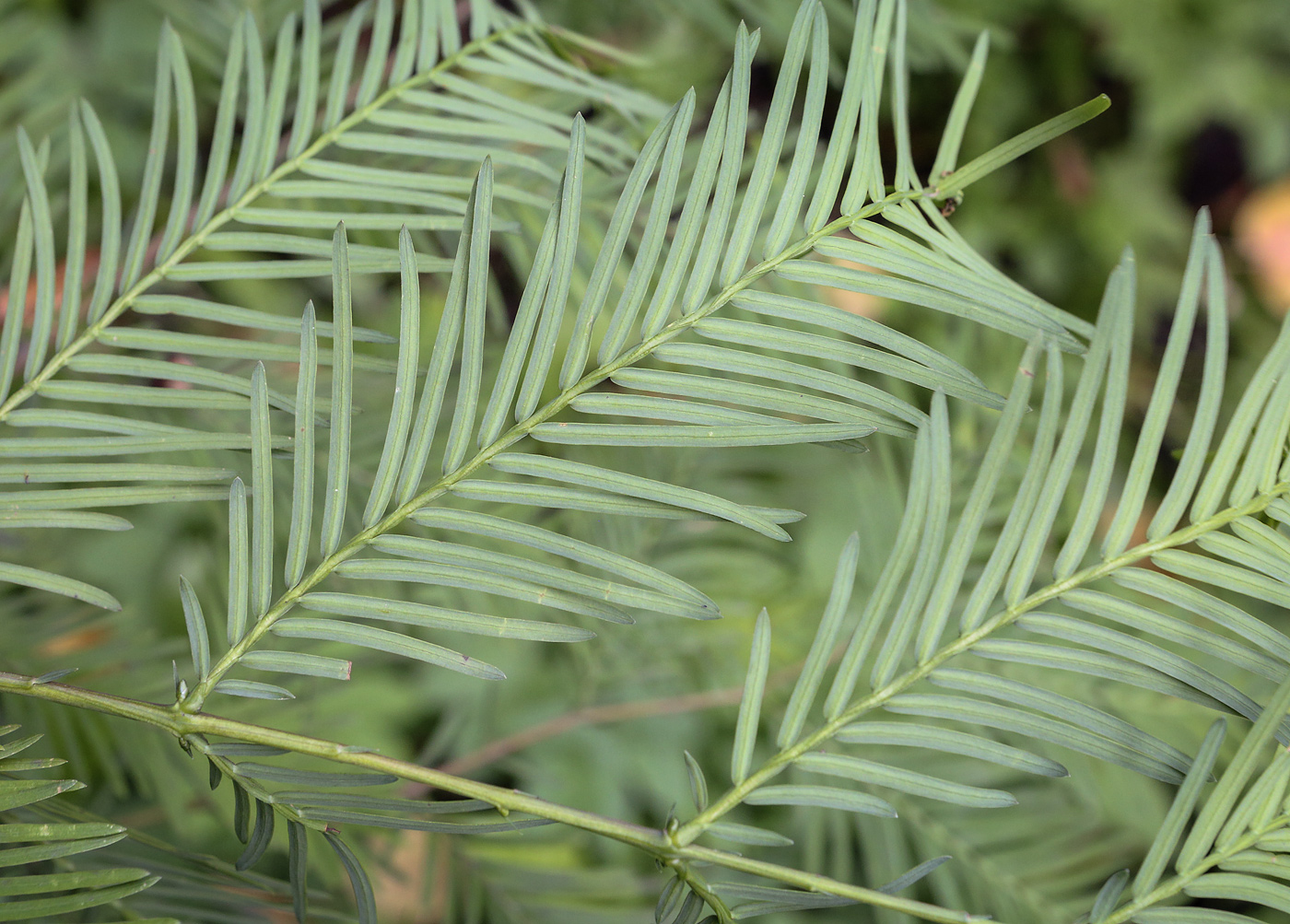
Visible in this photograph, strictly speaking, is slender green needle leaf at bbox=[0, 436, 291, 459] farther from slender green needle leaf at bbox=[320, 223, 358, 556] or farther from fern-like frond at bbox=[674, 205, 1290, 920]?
fern-like frond at bbox=[674, 205, 1290, 920]

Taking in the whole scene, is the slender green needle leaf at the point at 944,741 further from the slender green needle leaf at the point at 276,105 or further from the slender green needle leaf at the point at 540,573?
the slender green needle leaf at the point at 276,105

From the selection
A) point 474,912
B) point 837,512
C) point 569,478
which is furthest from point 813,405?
point 837,512

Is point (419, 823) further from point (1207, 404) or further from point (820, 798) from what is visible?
point (1207, 404)

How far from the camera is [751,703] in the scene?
224 mm

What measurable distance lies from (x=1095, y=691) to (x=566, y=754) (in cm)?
51

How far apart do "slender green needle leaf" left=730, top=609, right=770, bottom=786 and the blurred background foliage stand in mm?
271

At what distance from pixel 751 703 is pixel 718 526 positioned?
0.38 m

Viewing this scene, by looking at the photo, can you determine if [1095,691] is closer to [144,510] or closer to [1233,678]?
[1233,678]

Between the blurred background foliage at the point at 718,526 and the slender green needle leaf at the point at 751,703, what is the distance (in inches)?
10.7

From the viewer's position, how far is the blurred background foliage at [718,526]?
0.48 m

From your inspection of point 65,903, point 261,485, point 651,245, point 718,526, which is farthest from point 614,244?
point 718,526

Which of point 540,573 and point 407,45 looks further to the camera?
point 407,45

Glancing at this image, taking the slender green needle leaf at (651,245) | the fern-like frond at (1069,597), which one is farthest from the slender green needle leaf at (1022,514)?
the slender green needle leaf at (651,245)

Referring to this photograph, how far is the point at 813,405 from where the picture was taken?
220 millimetres
